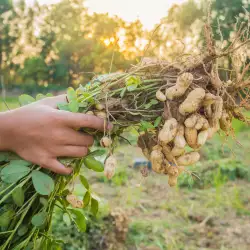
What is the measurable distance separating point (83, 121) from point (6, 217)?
0.32 metres

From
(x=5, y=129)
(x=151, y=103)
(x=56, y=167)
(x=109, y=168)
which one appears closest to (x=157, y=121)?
(x=151, y=103)

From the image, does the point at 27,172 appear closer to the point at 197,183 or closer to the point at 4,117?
the point at 4,117

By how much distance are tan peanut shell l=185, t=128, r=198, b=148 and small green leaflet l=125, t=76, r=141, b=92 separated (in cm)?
15

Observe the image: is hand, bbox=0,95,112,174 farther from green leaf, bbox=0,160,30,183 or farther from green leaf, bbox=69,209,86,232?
green leaf, bbox=69,209,86,232

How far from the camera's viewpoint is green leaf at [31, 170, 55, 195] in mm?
802

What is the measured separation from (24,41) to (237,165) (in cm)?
1963

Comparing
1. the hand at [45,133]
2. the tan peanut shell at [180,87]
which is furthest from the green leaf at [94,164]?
the tan peanut shell at [180,87]

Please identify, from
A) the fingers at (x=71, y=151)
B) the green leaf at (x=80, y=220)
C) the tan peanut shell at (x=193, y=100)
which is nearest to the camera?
the tan peanut shell at (x=193, y=100)

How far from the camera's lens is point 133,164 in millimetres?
3662

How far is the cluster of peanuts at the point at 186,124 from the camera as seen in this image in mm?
730

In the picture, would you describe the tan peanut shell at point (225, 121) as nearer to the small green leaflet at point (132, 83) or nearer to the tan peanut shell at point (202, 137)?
the tan peanut shell at point (202, 137)

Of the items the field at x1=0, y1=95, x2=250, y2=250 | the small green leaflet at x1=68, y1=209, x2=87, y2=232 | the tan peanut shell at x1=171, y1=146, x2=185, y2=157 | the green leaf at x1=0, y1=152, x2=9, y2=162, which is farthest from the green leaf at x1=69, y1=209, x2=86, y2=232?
the field at x1=0, y1=95, x2=250, y2=250

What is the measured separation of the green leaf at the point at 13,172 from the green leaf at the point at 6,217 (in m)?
0.10

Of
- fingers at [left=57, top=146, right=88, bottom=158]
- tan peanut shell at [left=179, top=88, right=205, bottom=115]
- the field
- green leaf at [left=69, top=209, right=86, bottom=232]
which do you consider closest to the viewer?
tan peanut shell at [left=179, top=88, right=205, bottom=115]
